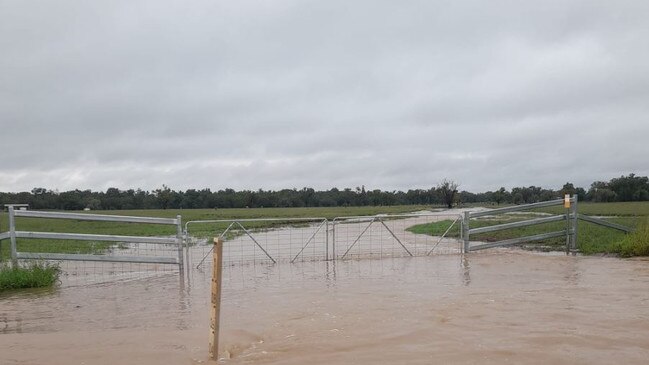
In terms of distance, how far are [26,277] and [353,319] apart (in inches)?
292

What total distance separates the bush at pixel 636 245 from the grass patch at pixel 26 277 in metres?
14.7

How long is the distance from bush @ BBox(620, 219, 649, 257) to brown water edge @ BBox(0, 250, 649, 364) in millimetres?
1896

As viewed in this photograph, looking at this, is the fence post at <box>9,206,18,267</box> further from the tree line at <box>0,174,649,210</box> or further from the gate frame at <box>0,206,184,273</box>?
the tree line at <box>0,174,649,210</box>

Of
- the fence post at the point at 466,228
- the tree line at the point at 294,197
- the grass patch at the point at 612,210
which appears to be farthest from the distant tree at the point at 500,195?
the fence post at the point at 466,228

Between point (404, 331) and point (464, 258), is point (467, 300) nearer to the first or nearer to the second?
point (404, 331)

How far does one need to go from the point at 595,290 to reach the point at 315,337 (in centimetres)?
587

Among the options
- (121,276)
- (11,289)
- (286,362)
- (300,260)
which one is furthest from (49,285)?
(286,362)

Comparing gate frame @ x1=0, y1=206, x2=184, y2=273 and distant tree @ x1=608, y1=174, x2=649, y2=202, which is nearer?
gate frame @ x1=0, y1=206, x2=184, y2=273

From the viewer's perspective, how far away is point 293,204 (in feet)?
435

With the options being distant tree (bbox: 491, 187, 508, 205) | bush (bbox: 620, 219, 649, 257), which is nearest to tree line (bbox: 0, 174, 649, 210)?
distant tree (bbox: 491, 187, 508, 205)

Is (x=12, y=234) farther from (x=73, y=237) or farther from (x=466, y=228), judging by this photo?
(x=466, y=228)

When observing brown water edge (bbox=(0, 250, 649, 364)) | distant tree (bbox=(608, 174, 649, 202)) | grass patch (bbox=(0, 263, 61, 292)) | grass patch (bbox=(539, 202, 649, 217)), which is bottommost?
brown water edge (bbox=(0, 250, 649, 364))

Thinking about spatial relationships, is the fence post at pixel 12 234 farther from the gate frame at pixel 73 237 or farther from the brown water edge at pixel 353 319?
the brown water edge at pixel 353 319

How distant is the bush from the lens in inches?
557
